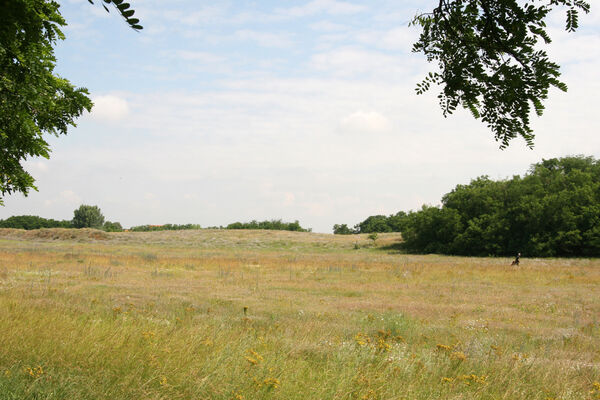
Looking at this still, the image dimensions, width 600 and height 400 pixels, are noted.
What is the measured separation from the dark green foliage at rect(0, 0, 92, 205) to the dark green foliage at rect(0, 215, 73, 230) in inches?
3452

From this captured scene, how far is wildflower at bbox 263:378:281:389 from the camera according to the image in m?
4.24

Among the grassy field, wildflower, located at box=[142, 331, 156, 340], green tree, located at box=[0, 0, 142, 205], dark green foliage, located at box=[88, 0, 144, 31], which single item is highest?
green tree, located at box=[0, 0, 142, 205]

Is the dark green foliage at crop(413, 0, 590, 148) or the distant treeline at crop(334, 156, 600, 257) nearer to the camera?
the dark green foliage at crop(413, 0, 590, 148)

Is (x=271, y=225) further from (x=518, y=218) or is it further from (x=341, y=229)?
→ (x=518, y=218)

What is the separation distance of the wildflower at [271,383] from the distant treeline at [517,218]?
44.9m

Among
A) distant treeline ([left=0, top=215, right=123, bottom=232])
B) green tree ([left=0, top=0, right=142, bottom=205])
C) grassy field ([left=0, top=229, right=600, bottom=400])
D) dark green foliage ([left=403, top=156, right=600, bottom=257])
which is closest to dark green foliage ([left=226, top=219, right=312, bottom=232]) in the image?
distant treeline ([left=0, top=215, right=123, bottom=232])

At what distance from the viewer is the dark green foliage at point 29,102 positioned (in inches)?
218

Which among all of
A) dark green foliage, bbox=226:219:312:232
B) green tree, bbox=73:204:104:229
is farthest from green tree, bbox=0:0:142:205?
green tree, bbox=73:204:104:229

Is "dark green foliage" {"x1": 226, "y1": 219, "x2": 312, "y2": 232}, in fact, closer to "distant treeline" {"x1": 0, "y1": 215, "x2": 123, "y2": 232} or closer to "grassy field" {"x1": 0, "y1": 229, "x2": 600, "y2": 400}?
"distant treeline" {"x1": 0, "y1": 215, "x2": 123, "y2": 232}

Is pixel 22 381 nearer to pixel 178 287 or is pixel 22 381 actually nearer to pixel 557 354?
pixel 557 354

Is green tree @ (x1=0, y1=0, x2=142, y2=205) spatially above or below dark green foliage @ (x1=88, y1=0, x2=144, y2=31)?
above

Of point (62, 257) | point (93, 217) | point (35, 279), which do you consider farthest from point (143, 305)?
point (93, 217)

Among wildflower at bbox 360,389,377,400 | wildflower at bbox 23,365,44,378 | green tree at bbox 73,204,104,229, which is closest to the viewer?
wildflower at bbox 360,389,377,400

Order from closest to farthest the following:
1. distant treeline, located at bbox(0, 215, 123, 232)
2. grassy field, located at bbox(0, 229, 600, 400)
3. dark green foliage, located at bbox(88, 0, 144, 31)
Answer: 1. dark green foliage, located at bbox(88, 0, 144, 31)
2. grassy field, located at bbox(0, 229, 600, 400)
3. distant treeline, located at bbox(0, 215, 123, 232)
